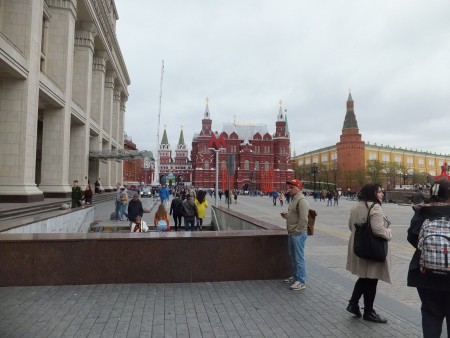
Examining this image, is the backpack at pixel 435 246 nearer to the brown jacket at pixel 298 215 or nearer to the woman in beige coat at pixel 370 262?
the woman in beige coat at pixel 370 262

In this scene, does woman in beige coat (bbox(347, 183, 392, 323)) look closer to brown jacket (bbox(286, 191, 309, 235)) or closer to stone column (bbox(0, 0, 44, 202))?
brown jacket (bbox(286, 191, 309, 235))

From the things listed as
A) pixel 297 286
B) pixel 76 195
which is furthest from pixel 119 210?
pixel 297 286

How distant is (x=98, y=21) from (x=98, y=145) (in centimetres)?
1091

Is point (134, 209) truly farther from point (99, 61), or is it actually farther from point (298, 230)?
point (99, 61)

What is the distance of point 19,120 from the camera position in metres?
16.2

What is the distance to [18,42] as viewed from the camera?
16.4 metres

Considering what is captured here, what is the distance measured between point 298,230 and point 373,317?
5.76 ft

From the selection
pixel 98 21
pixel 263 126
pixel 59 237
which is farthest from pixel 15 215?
pixel 263 126

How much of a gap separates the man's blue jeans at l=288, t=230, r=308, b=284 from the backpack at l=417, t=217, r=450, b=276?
9.41ft

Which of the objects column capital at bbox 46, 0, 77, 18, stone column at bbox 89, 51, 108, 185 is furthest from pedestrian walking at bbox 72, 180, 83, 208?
stone column at bbox 89, 51, 108, 185

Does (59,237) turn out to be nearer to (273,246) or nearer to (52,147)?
(273,246)

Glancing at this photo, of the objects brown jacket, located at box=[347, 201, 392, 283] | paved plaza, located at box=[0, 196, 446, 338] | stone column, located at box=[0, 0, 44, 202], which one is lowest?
paved plaza, located at box=[0, 196, 446, 338]

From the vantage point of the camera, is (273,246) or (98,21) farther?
(98,21)

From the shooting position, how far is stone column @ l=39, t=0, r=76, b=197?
2141 cm
